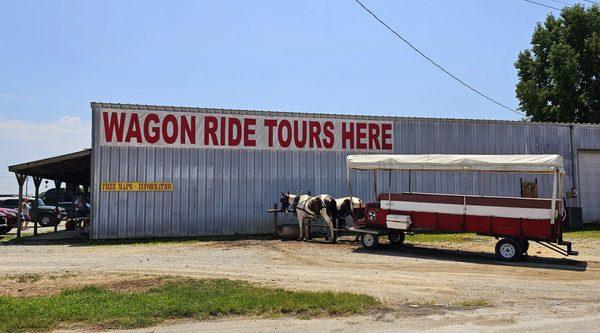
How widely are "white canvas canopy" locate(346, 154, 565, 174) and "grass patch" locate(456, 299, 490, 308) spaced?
6.94 metres

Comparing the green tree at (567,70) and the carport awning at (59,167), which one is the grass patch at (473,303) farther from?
the green tree at (567,70)

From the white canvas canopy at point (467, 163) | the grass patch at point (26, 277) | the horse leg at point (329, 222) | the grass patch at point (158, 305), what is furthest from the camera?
the horse leg at point (329, 222)

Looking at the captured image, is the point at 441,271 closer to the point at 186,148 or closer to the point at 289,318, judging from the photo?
the point at 289,318

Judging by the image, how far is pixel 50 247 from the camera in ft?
62.1

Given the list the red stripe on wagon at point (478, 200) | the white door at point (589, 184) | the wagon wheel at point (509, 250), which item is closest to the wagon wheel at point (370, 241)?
the red stripe on wagon at point (478, 200)

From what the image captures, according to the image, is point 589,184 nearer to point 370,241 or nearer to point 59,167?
point 370,241

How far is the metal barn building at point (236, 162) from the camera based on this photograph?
2108 centimetres

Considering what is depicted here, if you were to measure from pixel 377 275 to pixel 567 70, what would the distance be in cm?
3563

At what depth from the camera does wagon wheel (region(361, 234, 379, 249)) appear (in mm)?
17422

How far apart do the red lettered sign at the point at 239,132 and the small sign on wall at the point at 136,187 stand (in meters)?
1.59

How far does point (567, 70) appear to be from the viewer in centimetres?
4069

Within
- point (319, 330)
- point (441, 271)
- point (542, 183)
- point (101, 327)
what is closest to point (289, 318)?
point (319, 330)

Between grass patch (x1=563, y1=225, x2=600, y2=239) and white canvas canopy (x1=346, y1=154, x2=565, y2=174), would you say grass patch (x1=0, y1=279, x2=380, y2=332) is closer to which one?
white canvas canopy (x1=346, y1=154, x2=565, y2=174)

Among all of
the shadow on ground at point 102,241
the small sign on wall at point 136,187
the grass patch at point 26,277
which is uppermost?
the small sign on wall at point 136,187
